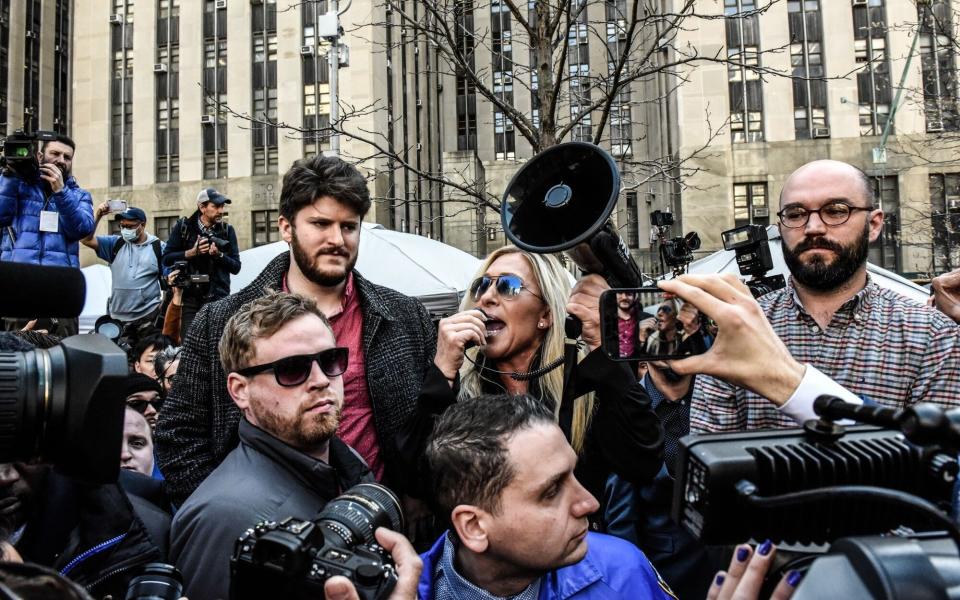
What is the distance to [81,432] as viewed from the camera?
1.22 m

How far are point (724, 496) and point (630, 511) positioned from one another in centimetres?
199

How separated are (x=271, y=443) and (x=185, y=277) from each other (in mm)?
5061

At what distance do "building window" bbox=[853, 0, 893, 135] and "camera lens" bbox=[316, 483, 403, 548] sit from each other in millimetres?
35624

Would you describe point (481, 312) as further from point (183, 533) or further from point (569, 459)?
point (183, 533)

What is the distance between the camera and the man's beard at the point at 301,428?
2424 mm

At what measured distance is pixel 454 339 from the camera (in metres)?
2.78

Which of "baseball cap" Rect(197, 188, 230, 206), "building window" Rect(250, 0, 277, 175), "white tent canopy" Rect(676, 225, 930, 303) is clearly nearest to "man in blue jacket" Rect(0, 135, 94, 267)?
"baseball cap" Rect(197, 188, 230, 206)

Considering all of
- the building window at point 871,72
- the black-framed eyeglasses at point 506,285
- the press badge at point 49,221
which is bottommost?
the black-framed eyeglasses at point 506,285

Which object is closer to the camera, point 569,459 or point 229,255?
point 569,459

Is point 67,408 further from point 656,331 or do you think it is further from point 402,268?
point 402,268

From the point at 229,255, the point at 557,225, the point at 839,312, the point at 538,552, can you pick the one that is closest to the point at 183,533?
the point at 538,552

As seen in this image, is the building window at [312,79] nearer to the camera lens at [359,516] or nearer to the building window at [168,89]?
the building window at [168,89]

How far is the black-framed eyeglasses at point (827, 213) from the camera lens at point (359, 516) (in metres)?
1.67

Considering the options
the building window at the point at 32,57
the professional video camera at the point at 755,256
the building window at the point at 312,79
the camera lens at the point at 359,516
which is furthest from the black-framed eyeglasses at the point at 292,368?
the building window at the point at 32,57
